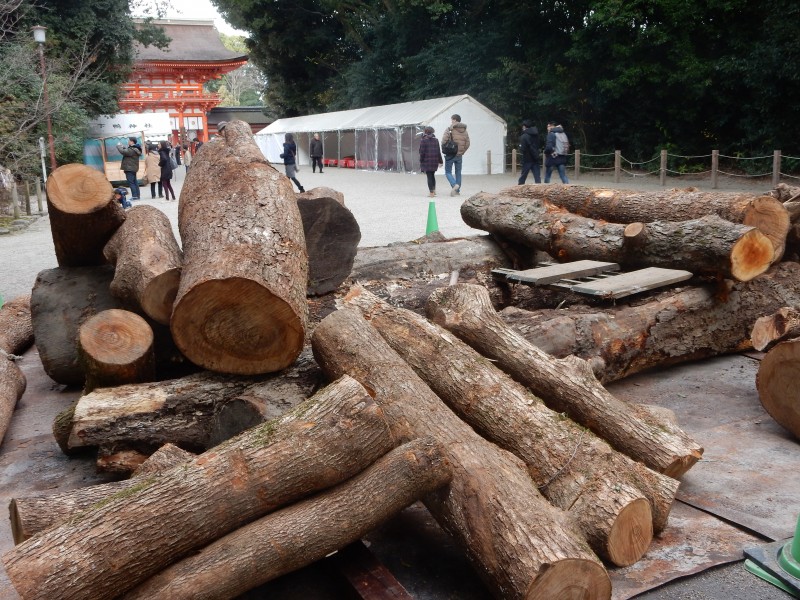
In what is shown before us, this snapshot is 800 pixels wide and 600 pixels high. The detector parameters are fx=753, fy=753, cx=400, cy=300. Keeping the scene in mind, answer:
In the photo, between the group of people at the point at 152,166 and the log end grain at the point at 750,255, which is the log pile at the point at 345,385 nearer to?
the log end grain at the point at 750,255

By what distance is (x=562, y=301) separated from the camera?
591 cm

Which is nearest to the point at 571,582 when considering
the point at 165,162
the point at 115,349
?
the point at 115,349

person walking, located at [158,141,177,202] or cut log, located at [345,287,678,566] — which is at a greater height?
person walking, located at [158,141,177,202]

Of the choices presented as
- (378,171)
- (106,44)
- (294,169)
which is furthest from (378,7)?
(294,169)

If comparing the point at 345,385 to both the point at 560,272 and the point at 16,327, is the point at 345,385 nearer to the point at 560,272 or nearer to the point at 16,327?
the point at 560,272

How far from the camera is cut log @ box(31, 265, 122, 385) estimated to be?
17.6 feet

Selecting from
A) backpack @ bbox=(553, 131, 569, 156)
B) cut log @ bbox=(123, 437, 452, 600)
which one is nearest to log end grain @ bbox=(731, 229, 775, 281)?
cut log @ bbox=(123, 437, 452, 600)

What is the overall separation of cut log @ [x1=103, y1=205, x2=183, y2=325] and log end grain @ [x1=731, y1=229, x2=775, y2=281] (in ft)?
13.2

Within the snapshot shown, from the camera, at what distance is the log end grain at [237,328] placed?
157 inches

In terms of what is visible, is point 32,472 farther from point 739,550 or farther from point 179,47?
point 179,47

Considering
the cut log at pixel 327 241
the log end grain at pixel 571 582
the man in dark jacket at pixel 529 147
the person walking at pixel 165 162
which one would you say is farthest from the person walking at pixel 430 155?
the log end grain at pixel 571 582

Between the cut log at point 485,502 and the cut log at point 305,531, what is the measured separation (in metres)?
0.17

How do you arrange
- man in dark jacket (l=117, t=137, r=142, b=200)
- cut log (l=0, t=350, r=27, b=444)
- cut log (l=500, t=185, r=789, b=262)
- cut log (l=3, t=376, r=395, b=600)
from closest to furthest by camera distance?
cut log (l=3, t=376, r=395, b=600) → cut log (l=0, t=350, r=27, b=444) → cut log (l=500, t=185, r=789, b=262) → man in dark jacket (l=117, t=137, r=142, b=200)

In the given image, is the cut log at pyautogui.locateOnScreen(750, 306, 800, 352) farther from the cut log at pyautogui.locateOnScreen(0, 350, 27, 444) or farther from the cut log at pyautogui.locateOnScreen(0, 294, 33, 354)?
the cut log at pyautogui.locateOnScreen(0, 294, 33, 354)
